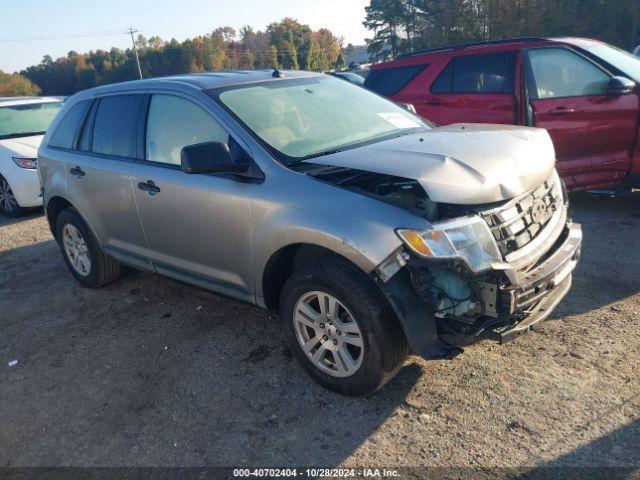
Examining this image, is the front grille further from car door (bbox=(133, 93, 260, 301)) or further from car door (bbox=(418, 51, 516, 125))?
car door (bbox=(418, 51, 516, 125))

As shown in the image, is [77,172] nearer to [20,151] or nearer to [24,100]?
[20,151]

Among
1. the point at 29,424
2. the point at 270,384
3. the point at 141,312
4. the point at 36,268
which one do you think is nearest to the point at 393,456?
the point at 270,384

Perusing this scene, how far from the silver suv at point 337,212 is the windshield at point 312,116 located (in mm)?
15

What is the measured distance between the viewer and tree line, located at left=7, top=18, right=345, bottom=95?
89500mm

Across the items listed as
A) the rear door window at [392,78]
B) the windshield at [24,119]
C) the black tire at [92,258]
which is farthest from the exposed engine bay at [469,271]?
the windshield at [24,119]

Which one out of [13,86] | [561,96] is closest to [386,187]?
[561,96]

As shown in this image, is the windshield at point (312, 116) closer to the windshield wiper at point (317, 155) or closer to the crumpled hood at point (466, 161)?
the windshield wiper at point (317, 155)

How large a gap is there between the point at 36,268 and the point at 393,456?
4.82 metres

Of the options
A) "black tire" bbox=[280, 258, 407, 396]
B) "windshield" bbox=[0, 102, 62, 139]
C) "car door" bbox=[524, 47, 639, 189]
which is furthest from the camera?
"windshield" bbox=[0, 102, 62, 139]

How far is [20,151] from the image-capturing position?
8.08m

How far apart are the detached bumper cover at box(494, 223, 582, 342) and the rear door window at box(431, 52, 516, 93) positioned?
3473 mm

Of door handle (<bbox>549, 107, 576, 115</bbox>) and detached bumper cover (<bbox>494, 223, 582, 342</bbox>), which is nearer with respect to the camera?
detached bumper cover (<bbox>494, 223, 582, 342</bbox>)

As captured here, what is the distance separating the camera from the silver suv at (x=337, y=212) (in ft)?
8.68

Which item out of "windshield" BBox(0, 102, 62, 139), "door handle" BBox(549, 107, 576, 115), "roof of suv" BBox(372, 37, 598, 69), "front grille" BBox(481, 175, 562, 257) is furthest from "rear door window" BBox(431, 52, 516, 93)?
"windshield" BBox(0, 102, 62, 139)
